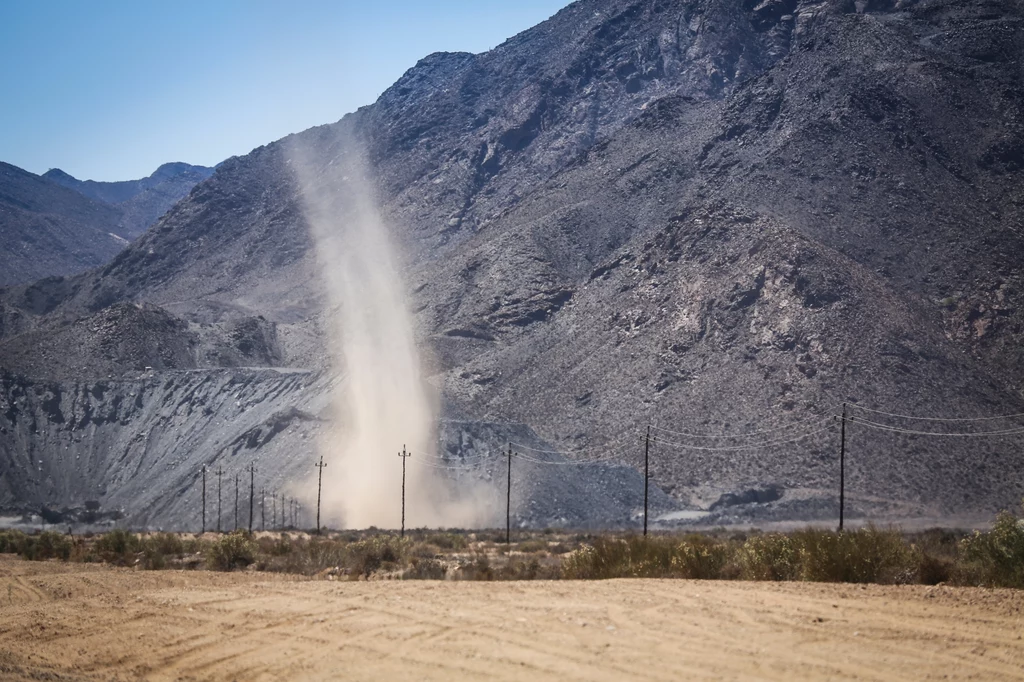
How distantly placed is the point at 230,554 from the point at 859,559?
16.8 m

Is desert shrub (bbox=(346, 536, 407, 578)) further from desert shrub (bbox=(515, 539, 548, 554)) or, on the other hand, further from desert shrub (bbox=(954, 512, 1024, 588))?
desert shrub (bbox=(954, 512, 1024, 588))

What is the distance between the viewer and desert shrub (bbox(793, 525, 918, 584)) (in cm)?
1766

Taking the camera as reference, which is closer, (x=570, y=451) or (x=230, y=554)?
(x=230, y=554)

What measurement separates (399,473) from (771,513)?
1128 inches

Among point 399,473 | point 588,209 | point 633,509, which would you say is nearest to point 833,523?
point 633,509

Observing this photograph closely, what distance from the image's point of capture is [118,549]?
33.9m

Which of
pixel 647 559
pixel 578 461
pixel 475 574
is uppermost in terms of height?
pixel 647 559

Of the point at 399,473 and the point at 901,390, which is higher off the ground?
the point at 901,390

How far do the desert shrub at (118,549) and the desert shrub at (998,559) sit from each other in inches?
873

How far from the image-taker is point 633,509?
82.4 m

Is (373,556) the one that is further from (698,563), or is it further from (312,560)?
(698,563)

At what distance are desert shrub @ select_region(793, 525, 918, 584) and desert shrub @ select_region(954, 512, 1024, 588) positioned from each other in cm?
82

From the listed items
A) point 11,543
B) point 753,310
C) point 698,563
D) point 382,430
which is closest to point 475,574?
point 698,563

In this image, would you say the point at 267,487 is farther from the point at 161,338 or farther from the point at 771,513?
the point at 161,338
